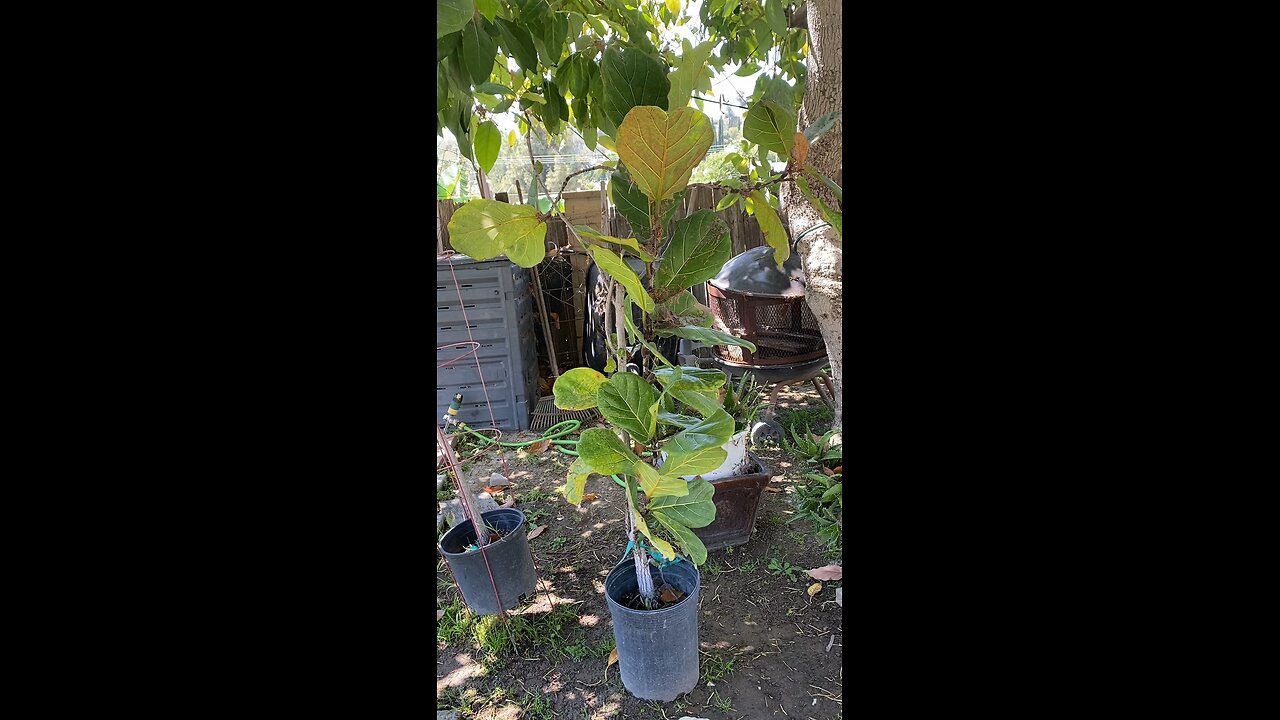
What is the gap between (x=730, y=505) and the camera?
9.36ft

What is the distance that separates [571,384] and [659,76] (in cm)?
54

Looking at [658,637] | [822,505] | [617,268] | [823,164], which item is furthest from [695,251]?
[822,505]

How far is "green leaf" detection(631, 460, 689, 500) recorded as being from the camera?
1144 millimetres

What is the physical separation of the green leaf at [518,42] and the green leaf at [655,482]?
2.52ft

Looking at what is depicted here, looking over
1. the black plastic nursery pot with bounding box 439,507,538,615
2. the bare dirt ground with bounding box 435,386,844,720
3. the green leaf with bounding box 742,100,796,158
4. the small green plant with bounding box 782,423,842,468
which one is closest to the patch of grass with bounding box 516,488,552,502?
the bare dirt ground with bounding box 435,386,844,720

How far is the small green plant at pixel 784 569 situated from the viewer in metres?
2.73

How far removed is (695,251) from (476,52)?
50cm

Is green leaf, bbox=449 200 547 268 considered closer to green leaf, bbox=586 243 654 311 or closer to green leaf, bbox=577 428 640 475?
green leaf, bbox=586 243 654 311

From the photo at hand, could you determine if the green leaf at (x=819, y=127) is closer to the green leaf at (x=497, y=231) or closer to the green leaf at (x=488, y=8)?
the green leaf at (x=497, y=231)

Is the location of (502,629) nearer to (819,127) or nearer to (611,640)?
(611,640)

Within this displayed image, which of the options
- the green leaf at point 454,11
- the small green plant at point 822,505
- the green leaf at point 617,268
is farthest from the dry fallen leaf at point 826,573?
the green leaf at point 454,11

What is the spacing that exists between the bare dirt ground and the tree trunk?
3.12 ft
